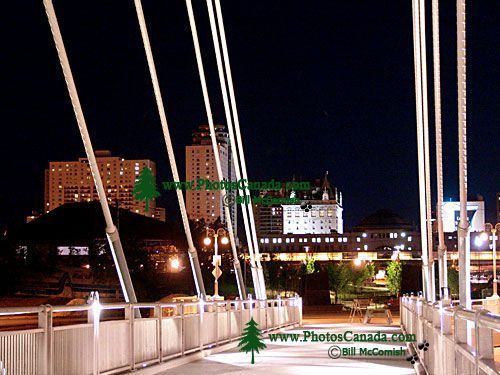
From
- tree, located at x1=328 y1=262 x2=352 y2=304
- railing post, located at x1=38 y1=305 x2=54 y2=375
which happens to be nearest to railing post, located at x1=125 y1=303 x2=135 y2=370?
railing post, located at x1=38 y1=305 x2=54 y2=375

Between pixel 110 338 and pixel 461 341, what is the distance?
242 inches

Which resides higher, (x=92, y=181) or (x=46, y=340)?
(x=92, y=181)

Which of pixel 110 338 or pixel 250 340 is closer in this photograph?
pixel 110 338

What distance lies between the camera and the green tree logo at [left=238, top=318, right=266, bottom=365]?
69.5 ft

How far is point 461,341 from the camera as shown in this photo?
8039 millimetres

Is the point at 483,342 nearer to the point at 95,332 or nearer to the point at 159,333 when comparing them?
the point at 95,332

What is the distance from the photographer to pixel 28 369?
10219 millimetres

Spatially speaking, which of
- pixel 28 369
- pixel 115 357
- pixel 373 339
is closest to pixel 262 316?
pixel 373 339

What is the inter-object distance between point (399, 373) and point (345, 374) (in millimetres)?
879

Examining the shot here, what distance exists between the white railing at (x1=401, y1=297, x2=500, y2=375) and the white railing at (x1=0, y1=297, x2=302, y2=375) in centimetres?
398

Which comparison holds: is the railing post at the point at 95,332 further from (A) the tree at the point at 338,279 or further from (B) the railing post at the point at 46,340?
(A) the tree at the point at 338,279

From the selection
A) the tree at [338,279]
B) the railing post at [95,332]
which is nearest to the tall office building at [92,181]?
the tree at [338,279]

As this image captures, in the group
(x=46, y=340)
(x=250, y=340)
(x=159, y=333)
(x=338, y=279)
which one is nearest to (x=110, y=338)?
(x=46, y=340)

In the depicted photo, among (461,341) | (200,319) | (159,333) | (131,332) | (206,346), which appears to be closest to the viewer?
(461,341)
